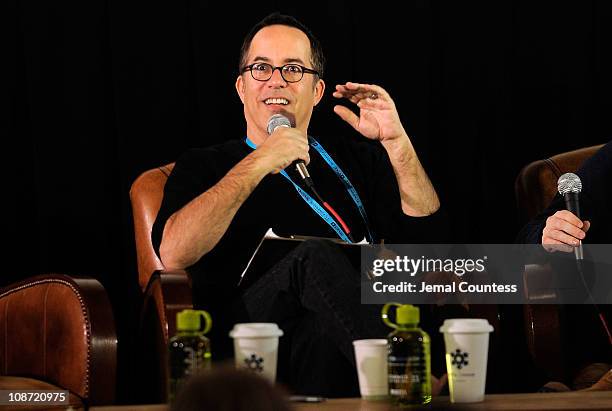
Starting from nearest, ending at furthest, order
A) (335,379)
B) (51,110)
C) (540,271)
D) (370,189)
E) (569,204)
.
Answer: (335,379) → (569,204) → (540,271) → (370,189) → (51,110)

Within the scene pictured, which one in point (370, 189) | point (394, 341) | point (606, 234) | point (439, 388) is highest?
point (370, 189)

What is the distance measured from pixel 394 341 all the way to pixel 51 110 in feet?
5.13

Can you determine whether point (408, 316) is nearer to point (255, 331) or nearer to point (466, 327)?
point (466, 327)

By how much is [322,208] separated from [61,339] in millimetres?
733

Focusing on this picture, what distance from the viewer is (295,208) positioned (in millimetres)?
2316

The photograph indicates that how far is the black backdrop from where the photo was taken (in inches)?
104

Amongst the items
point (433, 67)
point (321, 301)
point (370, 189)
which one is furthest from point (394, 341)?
point (433, 67)

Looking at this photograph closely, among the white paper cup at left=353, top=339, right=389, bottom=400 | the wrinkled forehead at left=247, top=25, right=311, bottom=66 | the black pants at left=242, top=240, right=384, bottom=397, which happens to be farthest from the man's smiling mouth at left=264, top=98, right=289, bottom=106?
the white paper cup at left=353, top=339, right=389, bottom=400

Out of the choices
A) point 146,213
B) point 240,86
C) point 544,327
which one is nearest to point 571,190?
point 544,327

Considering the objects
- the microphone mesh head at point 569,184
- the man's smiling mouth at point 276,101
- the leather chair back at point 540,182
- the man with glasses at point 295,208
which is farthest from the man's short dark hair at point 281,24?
the microphone mesh head at point 569,184

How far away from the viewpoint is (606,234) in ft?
7.68

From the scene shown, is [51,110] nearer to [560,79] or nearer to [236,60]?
[236,60]

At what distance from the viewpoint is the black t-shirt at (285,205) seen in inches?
88.3

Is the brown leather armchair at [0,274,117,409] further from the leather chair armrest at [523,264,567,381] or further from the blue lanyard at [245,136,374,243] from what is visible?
the leather chair armrest at [523,264,567,381]
